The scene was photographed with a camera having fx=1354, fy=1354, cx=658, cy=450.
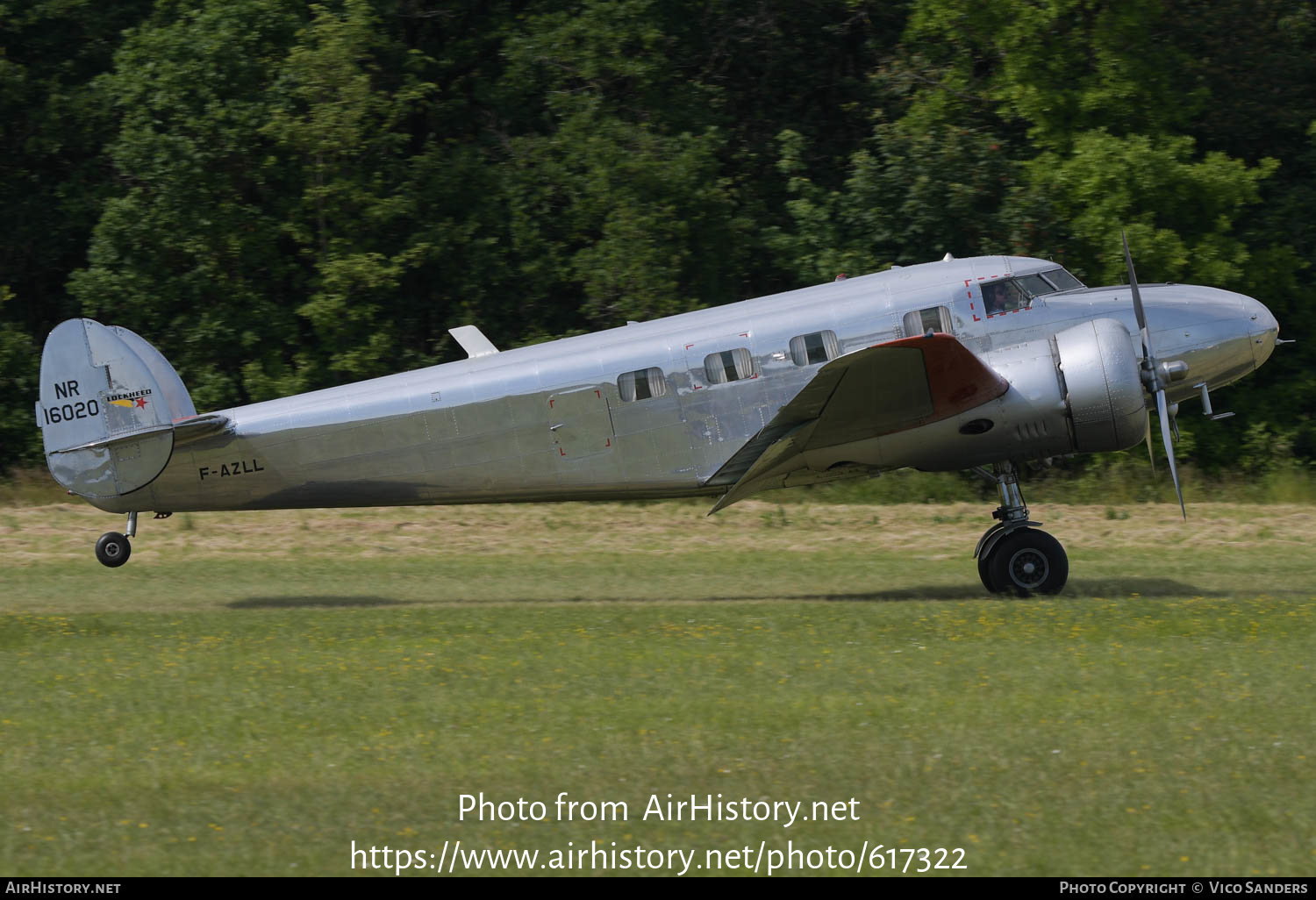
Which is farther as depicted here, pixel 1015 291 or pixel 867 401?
pixel 1015 291

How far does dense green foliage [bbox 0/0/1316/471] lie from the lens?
76.6 feet

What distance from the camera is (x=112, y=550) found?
13.8 m

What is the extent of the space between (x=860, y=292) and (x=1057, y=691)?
15.5 ft

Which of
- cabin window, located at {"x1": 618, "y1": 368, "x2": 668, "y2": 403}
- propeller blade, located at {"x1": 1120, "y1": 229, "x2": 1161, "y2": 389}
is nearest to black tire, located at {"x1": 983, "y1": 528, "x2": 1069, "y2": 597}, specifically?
propeller blade, located at {"x1": 1120, "y1": 229, "x2": 1161, "y2": 389}

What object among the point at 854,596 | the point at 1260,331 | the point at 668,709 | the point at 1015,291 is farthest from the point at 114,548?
the point at 1260,331

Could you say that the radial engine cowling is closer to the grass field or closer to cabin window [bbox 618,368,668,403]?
the grass field

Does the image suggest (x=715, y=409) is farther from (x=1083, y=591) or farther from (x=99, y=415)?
(x=99, y=415)

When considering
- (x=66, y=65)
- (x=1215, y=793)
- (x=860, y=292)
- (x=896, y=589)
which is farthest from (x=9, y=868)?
(x=66, y=65)

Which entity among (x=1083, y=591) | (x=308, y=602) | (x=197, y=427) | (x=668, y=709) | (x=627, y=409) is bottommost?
(x=1083, y=591)

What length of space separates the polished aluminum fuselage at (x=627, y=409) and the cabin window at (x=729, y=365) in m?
0.06

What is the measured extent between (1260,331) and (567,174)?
15237 millimetres

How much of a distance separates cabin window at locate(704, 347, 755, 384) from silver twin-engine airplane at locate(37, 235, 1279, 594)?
0.02m

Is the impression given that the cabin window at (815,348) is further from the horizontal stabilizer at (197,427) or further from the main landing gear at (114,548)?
the main landing gear at (114,548)

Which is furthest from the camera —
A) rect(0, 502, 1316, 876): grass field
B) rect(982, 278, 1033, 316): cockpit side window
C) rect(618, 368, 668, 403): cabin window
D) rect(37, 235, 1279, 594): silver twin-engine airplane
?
rect(618, 368, 668, 403): cabin window
